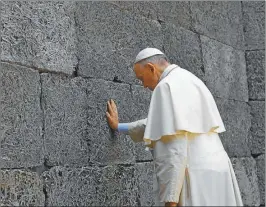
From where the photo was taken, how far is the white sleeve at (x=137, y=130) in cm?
497

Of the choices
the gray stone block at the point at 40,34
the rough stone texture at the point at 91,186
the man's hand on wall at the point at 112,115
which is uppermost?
the gray stone block at the point at 40,34

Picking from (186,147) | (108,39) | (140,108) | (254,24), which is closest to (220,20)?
(254,24)

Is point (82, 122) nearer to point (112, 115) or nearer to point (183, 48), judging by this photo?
point (112, 115)

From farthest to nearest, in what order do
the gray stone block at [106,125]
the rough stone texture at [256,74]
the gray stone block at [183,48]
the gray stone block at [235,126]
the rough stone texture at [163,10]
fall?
the rough stone texture at [256,74] < the gray stone block at [235,126] < the gray stone block at [183,48] < the rough stone texture at [163,10] < the gray stone block at [106,125]

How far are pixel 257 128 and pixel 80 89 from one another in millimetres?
3432

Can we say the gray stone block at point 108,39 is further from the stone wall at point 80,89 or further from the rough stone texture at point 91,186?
the rough stone texture at point 91,186

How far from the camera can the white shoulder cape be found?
405cm

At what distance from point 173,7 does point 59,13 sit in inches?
75.0

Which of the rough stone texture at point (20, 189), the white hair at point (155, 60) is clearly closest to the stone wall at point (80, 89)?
the rough stone texture at point (20, 189)

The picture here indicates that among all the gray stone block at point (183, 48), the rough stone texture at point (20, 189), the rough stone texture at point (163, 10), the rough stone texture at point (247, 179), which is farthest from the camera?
the rough stone texture at point (247, 179)

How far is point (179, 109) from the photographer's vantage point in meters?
4.08

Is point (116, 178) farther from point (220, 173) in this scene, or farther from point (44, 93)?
point (220, 173)

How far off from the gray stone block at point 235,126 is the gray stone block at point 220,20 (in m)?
0.74

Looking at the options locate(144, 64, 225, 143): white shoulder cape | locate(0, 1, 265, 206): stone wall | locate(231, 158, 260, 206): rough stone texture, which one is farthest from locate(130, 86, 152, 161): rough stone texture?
locate(231, 158, 260, 206): rough stone texture
